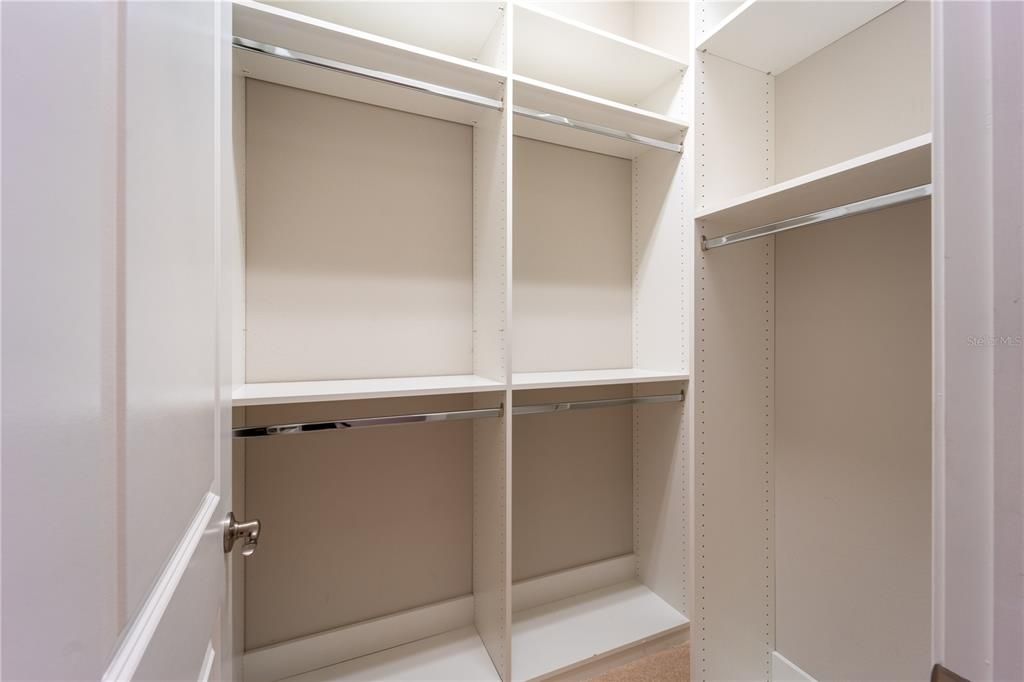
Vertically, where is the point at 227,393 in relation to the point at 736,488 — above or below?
above

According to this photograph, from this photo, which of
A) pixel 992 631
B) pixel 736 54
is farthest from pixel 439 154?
pixel 992 631

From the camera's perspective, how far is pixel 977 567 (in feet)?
1.07

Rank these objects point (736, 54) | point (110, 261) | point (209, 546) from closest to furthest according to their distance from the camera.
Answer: point (110, 261) < point (209, 546) < point (736, 54)

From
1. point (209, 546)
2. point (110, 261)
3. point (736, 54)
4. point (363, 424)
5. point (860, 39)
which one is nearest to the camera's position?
point (110, 261)

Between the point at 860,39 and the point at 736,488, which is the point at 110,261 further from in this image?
the point at 860,39

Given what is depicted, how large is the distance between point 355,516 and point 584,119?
1541 mm

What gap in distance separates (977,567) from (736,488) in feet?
4.07

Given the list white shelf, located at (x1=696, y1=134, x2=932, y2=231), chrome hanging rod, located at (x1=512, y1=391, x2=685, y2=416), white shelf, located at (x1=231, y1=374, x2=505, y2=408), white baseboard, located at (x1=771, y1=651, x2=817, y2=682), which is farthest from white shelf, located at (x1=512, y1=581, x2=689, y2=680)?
white shelf, located at (x1=696, y1=134, x2=932, y2=231)

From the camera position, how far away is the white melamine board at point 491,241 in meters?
1.24

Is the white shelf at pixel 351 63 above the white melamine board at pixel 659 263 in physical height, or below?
above

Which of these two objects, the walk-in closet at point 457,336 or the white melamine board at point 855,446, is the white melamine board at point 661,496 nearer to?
the walk-in closet at point 457,336

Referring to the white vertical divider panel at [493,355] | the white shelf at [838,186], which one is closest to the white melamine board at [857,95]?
the white shelf at [838,186]

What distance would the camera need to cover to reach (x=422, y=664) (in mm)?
1311

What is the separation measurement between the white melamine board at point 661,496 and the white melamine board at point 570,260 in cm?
28
